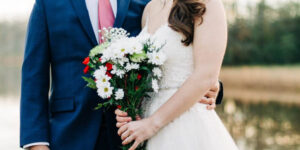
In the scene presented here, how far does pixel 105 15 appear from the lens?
300 centimetres

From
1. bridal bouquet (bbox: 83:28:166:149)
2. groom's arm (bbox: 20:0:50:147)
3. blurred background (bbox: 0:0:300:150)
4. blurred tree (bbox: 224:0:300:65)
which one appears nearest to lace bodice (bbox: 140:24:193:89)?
bridal bouquet (bbox: 83:28:166:149)

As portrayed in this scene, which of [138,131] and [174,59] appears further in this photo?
[174,59]

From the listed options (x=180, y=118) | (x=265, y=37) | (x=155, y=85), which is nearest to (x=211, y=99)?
(x=180, y=118)

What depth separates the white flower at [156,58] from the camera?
2.48 meters

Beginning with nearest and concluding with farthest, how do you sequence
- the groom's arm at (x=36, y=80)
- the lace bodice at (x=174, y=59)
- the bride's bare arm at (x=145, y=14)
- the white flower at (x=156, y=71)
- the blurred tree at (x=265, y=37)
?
the white flower at (x=156, y=71), the lace bodice at (x=174, y=59), the groom's arm at (x=36, y=80), the bride's bare arm at (x=145, y=14), the blurred tree at (x=265, y=37)

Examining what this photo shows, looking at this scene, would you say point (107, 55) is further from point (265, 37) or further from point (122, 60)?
point (265, 37)

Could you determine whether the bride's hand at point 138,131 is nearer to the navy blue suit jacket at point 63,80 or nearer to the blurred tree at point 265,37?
the navy blue suit jacket at point 63,80

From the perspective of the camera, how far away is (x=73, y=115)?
2895 mm

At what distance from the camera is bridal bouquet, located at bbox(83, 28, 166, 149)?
8.06ft

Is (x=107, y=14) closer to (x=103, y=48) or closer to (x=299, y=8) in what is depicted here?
(x=103, y=48)

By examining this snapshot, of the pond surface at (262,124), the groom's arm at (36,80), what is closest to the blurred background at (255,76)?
the pond surface at (262,124)

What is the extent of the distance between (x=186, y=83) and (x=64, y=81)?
953 millimetres

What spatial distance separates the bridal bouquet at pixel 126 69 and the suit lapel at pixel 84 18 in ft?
1.09

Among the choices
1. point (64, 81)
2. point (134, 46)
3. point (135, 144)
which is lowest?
point (135, 144)
